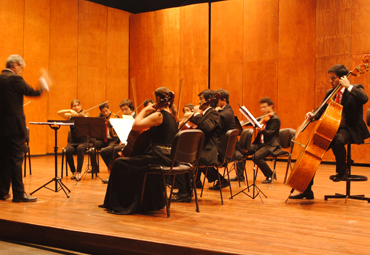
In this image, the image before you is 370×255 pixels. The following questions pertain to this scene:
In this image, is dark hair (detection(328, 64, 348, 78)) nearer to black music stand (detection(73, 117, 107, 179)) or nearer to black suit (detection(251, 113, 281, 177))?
black suit (detection(251, 113, 281, 177))

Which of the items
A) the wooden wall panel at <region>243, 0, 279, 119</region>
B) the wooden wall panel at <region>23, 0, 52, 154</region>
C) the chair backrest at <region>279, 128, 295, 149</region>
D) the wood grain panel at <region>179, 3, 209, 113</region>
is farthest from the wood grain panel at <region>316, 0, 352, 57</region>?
the wooden wall panel at <region>23, 0, 52, 154</region>

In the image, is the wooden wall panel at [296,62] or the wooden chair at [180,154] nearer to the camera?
the wooden chair at [180,154]

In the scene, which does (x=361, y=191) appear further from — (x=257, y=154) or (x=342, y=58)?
(x=342, y=58)

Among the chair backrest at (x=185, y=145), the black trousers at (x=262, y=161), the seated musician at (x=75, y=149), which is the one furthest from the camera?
the seated musician at (x=75, y=149)

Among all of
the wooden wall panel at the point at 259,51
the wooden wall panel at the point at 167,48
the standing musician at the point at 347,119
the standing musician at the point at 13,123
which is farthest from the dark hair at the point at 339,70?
the wooden wall panel at the point at 167,48

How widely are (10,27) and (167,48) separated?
365 centimetres

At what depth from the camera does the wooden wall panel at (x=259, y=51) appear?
8.27 metres

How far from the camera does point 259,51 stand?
8.43 m

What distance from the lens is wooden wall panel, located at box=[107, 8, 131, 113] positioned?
9945 millimetres

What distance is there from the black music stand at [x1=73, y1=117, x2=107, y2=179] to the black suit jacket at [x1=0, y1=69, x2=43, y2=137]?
1.28 meters

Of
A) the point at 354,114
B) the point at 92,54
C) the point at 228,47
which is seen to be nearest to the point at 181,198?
the point at 354,114

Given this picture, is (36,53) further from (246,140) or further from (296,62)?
(296,62)

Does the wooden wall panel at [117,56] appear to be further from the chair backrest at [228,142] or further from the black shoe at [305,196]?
the black shoe at [305,196]

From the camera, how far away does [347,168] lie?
3.88 m
